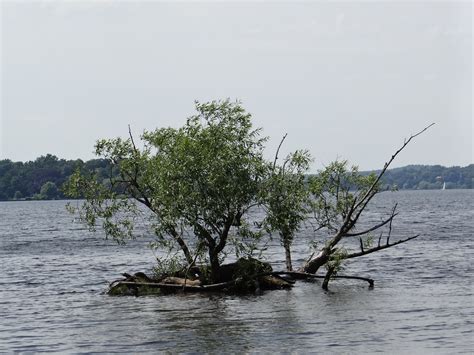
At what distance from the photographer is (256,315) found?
3675cm

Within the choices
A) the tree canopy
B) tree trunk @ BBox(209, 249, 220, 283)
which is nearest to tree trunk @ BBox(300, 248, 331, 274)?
the tree canopy

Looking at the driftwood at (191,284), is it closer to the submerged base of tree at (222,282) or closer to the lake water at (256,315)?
the submerged base of tree at (222,282)

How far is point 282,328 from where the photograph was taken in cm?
3366

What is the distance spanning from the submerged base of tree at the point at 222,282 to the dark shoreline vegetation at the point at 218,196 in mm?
51

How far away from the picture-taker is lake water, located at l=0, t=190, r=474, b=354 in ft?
102

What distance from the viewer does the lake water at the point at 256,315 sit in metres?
31.0

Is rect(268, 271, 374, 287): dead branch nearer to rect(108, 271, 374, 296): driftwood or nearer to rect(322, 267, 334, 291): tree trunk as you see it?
rect(108, 271, 374, 296): driftwood

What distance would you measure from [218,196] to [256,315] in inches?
254

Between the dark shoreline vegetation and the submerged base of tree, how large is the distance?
5cm

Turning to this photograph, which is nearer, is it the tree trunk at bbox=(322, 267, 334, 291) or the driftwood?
the driftwood

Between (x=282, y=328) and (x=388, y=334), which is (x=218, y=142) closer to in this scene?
(x=282, y=328)

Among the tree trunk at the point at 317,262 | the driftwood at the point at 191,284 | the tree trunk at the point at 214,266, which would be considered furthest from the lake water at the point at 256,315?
the tree trunk at the point at 214,266

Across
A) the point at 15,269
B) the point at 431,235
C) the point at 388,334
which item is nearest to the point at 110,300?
the point at 388,334

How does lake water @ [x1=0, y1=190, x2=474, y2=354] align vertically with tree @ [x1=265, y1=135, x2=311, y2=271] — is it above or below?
below
